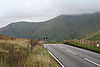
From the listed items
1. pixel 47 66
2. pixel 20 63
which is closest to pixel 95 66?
pixel 47 66

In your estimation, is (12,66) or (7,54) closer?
(12,66)

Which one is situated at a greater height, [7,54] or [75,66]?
[7,54]

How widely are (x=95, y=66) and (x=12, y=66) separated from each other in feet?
19.0

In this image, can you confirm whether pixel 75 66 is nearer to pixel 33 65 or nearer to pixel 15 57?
pixel 33 65

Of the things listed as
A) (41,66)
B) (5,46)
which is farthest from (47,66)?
(5,46)

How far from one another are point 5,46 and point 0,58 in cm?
342

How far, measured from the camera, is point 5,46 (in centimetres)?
1333

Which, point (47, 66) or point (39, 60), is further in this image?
point (39, 60)

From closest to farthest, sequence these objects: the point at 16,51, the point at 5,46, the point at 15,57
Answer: the point at 15,57, the point at 16,51, the point at 5,46

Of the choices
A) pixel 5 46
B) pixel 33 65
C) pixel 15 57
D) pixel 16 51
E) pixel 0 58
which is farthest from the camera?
pixel 5 46

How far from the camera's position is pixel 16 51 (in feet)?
38.5

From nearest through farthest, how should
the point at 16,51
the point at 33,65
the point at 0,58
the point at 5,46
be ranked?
1. the point at 33,65
2. the point at 0,58
3. the point at 16,51
4. the point at 5,46

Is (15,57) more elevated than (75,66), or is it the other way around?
(15,57)

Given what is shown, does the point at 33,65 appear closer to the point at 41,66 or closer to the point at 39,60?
the point at 41,66
